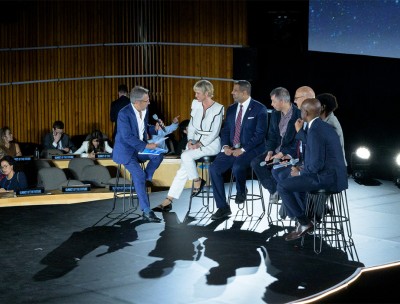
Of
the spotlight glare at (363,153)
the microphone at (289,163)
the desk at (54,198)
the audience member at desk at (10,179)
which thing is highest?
the microphone at (289,163)

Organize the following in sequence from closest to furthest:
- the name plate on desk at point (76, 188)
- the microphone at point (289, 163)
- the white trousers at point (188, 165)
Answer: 1. the microphone at point (289, 163)
2. the white trousers at point (188, 165)
3. the name plate on desk at point (76, 188)

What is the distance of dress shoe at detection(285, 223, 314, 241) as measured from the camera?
592cm

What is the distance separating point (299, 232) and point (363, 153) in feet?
12.5

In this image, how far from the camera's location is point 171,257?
5617 millimetres

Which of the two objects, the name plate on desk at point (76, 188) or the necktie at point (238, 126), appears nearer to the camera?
the necktie at point (238, 126)

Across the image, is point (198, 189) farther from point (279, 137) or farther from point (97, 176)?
point (97, 176)

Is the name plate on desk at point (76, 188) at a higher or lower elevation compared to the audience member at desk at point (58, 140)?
lower

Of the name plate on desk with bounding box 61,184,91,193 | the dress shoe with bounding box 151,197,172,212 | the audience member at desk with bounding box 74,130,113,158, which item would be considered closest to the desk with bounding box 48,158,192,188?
the audience member at desk with bounding box 74,130,113,158

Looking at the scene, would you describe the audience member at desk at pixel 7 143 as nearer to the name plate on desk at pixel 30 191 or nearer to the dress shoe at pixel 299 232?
the name plate on desk at pixel 30 191

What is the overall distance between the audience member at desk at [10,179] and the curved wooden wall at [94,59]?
309cm

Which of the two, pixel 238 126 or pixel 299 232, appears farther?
pixel 238 126

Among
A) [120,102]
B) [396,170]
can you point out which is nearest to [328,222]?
[396,170]

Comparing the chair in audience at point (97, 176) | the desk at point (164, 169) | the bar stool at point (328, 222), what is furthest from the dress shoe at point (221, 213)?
the desk at point (164, 169)

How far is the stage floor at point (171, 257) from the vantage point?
476 cm
